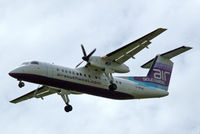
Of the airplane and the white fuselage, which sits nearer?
the white fuselage

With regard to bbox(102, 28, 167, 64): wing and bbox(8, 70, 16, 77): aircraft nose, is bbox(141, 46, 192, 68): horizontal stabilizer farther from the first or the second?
bbox(8, 70, 16, 77): aircraft nose

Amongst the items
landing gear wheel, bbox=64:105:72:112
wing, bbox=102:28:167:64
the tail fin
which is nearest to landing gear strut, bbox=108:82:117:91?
wing, bbox=102:28:167:64

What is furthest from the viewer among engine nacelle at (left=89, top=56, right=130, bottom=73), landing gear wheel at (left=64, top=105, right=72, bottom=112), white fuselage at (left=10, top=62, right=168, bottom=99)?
landing gear wheel at (left=64, top=105, right=72, bottom=112)

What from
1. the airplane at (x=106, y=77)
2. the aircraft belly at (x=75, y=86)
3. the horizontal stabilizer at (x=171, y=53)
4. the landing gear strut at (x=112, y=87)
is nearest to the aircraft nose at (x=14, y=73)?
the airplane at (x=106, y=77)

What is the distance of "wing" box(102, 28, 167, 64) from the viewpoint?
2531cm

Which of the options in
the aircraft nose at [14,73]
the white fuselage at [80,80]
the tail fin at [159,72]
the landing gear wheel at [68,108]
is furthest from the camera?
the tail fin at [159,72]

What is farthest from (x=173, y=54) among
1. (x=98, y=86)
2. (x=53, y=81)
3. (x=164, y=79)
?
(x=53, y=81)

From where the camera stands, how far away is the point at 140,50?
26.4 metres

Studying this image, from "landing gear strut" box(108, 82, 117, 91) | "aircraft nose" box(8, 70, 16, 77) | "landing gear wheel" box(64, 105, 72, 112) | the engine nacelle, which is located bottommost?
"landing gear wheel" box(64, 105, 72, 112)

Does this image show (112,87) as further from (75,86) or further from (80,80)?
(75,86)

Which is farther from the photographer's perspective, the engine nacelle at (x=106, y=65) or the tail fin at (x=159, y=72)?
the tail fin at (x=159, y=72)

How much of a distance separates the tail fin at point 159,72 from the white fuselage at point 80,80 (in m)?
0.69

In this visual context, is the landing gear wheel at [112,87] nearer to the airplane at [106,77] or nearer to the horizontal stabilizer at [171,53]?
the airplane at [106,77]

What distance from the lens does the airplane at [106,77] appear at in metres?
25.0
